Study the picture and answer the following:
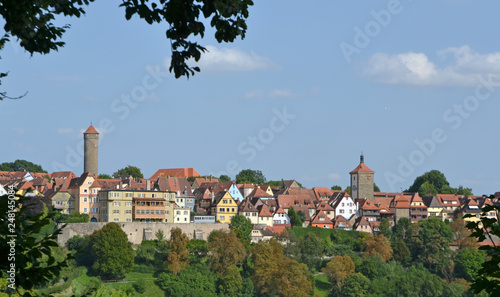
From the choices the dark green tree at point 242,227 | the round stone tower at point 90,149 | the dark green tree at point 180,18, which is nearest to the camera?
the dark green tree at point 180,18

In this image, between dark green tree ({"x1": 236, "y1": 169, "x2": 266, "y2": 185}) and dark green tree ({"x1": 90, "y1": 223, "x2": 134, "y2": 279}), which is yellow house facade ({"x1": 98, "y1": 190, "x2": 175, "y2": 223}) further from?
dark green tree ({"x1": 236, "y1": 169, "x2": 266, "y2": 185})

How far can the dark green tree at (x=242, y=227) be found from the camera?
76.4 m

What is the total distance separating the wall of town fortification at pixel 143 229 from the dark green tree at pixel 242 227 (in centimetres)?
80

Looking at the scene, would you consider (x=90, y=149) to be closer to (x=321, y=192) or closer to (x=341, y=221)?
(x=321, y=192)

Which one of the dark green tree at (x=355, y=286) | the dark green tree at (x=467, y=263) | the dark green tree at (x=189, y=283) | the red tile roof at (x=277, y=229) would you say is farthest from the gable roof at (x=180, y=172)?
the dark green tree at (x=189, y=283)

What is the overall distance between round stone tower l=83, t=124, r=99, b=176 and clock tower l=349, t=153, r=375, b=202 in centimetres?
3086

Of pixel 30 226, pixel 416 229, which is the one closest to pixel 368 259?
pixel 416 229

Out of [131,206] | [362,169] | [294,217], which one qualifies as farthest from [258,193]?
[131,206]

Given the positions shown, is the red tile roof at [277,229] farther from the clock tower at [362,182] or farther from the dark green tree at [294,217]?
the clock tower at [362,182]

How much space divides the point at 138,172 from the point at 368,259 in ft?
143

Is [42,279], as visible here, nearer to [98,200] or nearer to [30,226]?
[30,226]

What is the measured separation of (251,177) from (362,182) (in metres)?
19.6

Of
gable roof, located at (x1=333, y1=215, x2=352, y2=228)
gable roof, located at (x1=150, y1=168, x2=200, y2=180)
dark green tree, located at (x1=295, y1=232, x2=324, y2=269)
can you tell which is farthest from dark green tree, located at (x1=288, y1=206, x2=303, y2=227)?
gable roof, located at (x1=150, y1=168, x2=200, y2=180)

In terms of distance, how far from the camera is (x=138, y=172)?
11306 centimetres
